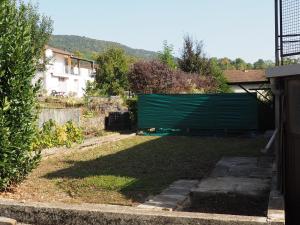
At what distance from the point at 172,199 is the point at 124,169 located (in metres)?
3.54

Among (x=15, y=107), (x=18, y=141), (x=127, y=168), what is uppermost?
(x=15, y=107)

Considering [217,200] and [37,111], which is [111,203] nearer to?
[217,200]

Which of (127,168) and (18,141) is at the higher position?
(18,141)

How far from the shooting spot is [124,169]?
10844 mm

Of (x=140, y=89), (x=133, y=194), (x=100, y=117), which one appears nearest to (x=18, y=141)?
(x=133, y=194)

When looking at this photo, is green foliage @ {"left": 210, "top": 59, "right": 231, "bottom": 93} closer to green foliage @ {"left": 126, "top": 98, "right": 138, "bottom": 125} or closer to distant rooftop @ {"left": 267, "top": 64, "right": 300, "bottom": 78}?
green foliage @ {"left": 126, "top": 98, "right": 138, "bottom": 125}

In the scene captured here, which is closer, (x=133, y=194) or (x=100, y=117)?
(x=133, y=194)

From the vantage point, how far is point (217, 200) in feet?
24.8

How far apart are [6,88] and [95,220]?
3.13 metres

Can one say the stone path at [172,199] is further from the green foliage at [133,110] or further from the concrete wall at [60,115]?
the green foliage at [133,110]

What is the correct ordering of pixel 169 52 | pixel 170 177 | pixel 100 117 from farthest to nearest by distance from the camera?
pixel 169 52, pixel 100 117, pixel 170 177

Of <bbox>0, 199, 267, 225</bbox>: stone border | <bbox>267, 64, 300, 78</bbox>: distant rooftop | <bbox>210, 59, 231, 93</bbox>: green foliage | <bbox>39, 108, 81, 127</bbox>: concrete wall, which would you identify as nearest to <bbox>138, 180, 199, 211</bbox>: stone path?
<bbox>0, 199, 267, 225</bbox>: stone border

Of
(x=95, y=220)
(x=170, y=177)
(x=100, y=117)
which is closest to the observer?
(x=95, y=220)

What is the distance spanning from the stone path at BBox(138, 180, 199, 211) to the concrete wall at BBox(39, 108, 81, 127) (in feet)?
27.9
